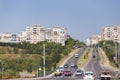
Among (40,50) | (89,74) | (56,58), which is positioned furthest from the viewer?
(40,50)

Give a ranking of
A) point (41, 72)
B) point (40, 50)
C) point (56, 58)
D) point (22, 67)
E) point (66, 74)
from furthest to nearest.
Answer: point (40, 50), point (56, 58), point (22, 67), point (41, 72), point (66, 74)

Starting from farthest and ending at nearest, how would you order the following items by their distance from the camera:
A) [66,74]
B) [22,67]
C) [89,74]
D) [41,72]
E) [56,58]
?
1. [56,58]
2. [22,67]
3. [41,72]
4. [66,74]
5. [89,74]

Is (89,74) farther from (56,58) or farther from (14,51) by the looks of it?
(14,51)

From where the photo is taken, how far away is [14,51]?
431ft

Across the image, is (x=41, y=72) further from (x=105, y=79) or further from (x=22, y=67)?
(x=105, y=79)

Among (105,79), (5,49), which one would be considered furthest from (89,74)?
(5,49)

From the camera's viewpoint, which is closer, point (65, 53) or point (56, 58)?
point (56, 58)

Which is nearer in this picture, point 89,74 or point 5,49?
point 89,74

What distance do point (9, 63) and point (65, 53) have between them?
1921 inches

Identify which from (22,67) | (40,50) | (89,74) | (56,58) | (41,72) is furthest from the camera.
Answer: (40,50)

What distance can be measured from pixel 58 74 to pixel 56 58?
47.6m

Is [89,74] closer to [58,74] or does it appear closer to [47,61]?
[58,74]

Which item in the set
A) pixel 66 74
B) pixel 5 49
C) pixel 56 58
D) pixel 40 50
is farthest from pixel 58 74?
pixel 5 49

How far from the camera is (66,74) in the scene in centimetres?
6469
